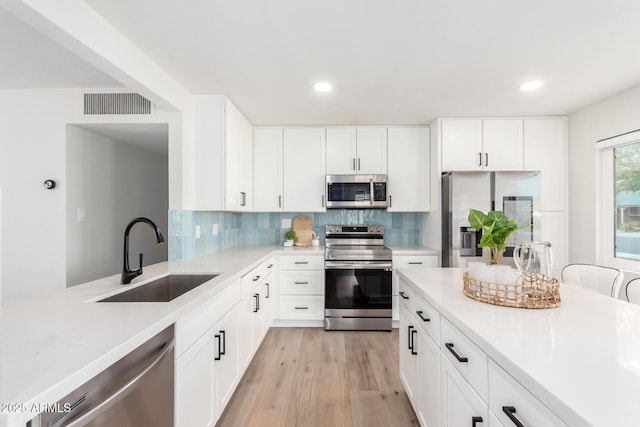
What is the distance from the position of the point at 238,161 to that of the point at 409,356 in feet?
7.50

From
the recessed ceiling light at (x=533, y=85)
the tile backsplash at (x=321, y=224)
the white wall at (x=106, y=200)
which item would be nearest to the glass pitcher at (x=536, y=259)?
the recessed ceiling light at (x=533, y=85)

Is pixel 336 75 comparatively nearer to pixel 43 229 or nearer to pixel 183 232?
pixel 183 232

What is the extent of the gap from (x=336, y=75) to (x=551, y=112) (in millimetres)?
2367

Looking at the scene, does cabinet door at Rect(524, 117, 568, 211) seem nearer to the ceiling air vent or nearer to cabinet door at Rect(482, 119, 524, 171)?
cabinet door at Rect(482, 119, 524, 171)

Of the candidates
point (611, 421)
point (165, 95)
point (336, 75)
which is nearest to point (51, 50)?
point (165, 95)

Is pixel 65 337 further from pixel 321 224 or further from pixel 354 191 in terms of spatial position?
pixel 321 224

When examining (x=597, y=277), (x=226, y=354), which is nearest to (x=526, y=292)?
(x=597, y=277)

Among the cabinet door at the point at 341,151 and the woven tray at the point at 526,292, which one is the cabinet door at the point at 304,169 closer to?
the cabinet door at the point at 341,151

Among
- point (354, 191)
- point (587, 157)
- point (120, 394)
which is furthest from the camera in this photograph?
point (354, 191)

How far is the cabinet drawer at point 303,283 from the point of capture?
3.33 metres

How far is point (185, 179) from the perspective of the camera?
102 inches

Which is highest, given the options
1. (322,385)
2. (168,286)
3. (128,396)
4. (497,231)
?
(497,231)

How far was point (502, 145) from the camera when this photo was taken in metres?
3.23

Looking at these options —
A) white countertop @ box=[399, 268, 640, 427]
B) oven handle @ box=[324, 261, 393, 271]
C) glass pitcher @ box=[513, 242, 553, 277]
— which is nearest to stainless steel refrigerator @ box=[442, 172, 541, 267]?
oven handle @ box=[324, 261, 393, 271]
